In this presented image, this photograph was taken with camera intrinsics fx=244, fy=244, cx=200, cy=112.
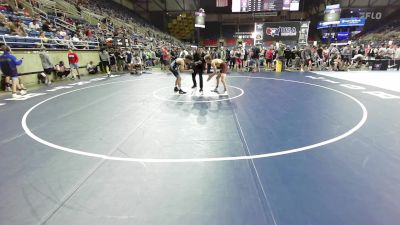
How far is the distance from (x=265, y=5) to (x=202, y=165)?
27.4 m

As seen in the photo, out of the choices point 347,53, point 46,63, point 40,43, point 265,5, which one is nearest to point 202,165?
point 46,63

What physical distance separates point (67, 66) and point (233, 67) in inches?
435

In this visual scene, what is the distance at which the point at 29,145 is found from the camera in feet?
13.9

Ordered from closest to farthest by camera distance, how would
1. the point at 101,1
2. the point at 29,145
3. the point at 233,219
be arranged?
the point at 233,219
the point at 29,145
the point at 101,1

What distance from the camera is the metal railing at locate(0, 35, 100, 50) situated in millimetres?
10591

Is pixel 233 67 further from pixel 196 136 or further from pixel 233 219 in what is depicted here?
pixel 233 219

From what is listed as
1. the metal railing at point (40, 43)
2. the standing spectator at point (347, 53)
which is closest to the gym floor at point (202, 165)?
the metal railing at point (40, 43)

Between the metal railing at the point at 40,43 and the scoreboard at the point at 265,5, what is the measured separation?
18137mm

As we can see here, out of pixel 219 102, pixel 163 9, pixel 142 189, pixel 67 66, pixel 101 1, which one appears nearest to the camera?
pixel 142 189

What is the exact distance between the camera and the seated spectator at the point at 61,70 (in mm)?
12531

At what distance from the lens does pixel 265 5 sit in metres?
26.7

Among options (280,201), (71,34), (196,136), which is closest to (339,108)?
(196,136)

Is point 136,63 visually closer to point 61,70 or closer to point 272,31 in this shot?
point 61,70

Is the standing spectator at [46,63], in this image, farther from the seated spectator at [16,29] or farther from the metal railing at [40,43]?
the seated spectator at [16,29]
